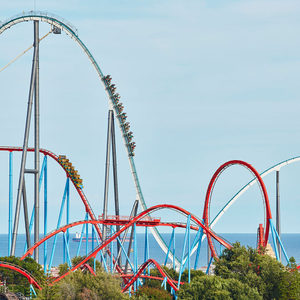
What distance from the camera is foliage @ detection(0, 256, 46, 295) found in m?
38.8

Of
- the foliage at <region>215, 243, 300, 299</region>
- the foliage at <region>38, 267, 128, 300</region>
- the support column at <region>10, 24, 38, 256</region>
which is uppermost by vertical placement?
the support column at <region>10, 24, 38, 256</region>

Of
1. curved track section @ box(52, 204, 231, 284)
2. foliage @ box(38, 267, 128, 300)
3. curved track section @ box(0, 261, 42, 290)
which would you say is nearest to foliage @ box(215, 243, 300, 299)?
curved track section @ box(52, 204, 231, 284)

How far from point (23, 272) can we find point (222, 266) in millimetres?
9879

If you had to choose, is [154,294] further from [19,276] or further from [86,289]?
[19,276]

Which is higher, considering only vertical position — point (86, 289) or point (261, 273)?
point (261, 273)

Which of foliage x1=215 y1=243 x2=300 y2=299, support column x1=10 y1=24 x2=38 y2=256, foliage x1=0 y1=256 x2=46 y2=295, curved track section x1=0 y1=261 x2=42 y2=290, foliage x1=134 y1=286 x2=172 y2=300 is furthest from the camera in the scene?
support column x1=10 y1=24 x2=38 y2=256

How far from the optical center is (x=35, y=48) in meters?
45.0

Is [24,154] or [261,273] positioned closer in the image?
[261,273]

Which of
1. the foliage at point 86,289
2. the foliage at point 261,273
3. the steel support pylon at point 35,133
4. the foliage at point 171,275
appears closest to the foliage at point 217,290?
the foliage at point 261,273

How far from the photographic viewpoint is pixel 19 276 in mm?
40344

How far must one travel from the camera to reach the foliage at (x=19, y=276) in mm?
38812

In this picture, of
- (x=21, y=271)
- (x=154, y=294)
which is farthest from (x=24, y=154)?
(x=154, y=294)

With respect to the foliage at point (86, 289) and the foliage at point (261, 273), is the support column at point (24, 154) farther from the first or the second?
the foliage at point (261, 273)

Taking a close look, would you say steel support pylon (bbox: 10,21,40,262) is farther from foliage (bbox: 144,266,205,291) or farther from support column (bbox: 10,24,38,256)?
foliage (bbox: 144,266,205,291)
